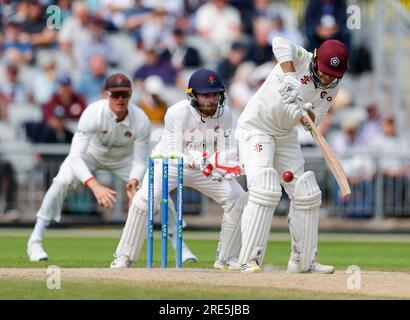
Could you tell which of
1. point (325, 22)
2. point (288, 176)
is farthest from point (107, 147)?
point (325, 22)

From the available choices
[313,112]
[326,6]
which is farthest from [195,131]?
[326,6]

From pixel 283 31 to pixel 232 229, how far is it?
419 inches

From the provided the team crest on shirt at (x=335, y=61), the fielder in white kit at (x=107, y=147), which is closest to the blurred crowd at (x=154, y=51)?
the fielder in white kit at (x=107, y=147)

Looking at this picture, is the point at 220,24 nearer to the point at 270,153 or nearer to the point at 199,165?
the point at 199,165

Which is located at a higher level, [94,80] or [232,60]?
[232,60]

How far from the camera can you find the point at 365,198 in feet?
66.3

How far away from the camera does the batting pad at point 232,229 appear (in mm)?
12438

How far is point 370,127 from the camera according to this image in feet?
69.8

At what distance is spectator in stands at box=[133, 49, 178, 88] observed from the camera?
21.9 meters

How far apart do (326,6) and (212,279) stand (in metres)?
12.4

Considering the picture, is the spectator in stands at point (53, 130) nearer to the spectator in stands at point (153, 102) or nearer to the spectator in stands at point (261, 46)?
the spectator in stands at point (153, 102)

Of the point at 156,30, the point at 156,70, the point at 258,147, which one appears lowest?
the point at 258,147
